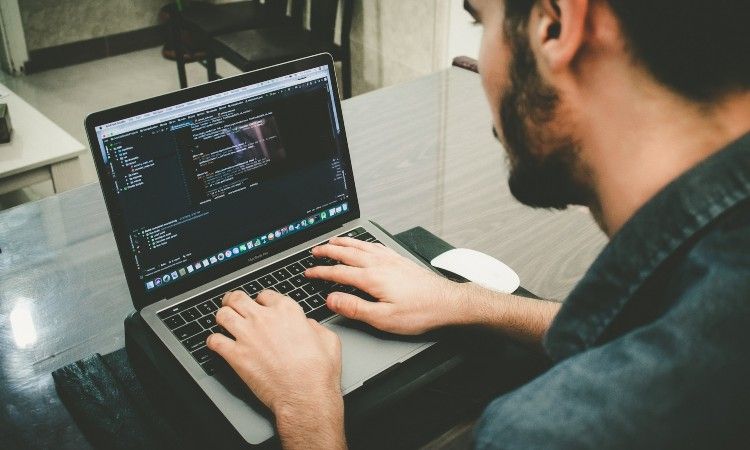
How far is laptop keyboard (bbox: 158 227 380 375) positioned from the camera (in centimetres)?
83

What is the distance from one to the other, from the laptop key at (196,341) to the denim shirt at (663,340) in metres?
0.42

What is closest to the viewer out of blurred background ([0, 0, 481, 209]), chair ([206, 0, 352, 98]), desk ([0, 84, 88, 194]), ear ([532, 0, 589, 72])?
ear ([532, 0, 589, 72])

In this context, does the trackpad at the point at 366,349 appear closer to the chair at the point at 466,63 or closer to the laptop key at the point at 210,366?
the laptop key at the point at 210,366

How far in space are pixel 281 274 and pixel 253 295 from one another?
0.18ft

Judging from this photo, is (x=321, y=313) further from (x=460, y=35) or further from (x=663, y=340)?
(x=460, y=35)

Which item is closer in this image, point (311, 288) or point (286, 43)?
point (311, 288)

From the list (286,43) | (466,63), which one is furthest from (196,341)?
(286,43)

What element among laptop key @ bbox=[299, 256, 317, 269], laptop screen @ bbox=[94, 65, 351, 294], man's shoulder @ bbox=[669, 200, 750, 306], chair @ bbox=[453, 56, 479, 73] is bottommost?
laptop key @ bbox=[299, 256, 317, 269]

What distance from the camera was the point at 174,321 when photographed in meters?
0.86

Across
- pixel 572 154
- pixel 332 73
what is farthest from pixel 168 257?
pixel 572 154

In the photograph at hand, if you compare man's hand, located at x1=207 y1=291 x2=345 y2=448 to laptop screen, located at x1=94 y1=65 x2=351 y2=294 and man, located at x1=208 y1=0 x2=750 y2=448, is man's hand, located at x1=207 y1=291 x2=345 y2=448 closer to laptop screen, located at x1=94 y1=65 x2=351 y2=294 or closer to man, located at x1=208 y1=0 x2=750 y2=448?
man, located at x1=208 y1=0 x2=750 y2=448

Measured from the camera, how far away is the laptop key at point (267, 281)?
93 centimetres

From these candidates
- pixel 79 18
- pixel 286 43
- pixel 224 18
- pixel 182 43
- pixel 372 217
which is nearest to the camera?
pixel 372 217

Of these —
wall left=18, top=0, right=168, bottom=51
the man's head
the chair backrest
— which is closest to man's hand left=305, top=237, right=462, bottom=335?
the man's head
